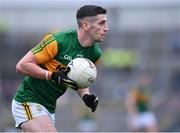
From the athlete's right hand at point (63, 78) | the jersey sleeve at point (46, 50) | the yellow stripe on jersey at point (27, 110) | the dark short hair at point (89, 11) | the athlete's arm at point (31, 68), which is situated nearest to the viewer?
the athlete's right hand at point (63, 78)

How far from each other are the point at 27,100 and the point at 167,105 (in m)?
14.3

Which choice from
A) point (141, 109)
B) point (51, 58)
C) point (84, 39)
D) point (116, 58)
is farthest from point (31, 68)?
point (116, 58)

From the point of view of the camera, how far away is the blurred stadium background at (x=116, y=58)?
2273 centimetres

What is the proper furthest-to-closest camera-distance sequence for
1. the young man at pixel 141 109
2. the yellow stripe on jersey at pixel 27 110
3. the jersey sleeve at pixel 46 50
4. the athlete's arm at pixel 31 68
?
the young man at pixel 141 109, the yellow stripe on jersey at pixel 27 110, the jersey sleeve at pixel 46 50, the athlete's arm at pixel 31 68

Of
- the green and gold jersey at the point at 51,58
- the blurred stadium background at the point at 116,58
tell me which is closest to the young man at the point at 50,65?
the green and gold jersey at the point at 51,58

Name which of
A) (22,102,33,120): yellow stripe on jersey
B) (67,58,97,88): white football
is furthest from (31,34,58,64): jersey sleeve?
(22,102,33,120): yellow stripe on jersey

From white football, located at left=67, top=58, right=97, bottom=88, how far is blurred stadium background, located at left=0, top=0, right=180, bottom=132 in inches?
368

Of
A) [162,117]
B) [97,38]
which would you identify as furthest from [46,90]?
[162,117]

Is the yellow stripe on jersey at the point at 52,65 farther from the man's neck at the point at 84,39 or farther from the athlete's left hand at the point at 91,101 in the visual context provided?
the athlete's left hand at the point at 91,101

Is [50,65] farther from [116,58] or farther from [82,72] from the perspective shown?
[116,58]

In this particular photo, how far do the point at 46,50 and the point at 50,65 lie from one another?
0.25 metres

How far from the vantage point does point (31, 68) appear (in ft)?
29.3

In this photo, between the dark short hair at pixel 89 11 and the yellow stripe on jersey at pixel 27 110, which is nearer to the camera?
the dark short hair at pixel 89 11

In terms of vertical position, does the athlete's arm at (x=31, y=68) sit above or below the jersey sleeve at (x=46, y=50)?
below
